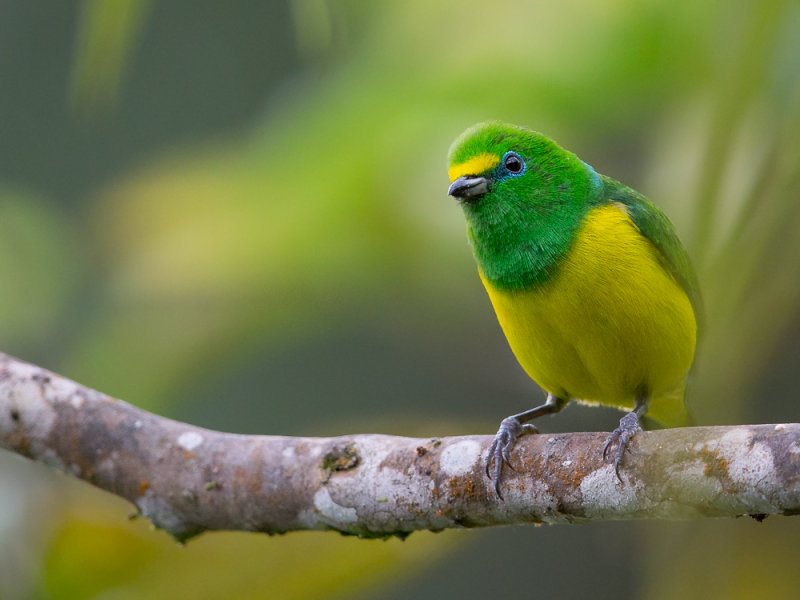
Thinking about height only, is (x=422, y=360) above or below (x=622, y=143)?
below

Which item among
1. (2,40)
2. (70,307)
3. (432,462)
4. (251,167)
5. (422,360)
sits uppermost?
(2,40)

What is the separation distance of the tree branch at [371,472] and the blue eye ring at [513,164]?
88 centimetres

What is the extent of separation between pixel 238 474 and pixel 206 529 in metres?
0.21

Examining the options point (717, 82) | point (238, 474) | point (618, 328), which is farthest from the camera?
point (618, 328)

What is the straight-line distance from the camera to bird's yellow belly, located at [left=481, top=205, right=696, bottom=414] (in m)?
2.61

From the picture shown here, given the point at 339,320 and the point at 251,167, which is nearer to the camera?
the point at 251,167

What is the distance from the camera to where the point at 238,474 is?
2.46 m

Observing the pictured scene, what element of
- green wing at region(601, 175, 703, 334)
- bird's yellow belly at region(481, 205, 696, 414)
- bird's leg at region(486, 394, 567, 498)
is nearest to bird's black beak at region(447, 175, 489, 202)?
bird's yellow belly at region(481, 205, 696, 414)

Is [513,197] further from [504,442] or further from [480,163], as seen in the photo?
[504,442]

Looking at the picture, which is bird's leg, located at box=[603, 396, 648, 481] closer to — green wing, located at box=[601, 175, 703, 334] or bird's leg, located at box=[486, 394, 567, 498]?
bird's leg, located at box=[486, 394, 567, 498]

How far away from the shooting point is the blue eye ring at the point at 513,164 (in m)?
2.79

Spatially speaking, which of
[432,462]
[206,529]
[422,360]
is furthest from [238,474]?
[422,360]

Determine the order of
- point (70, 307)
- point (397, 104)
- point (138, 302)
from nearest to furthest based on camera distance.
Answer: point (397, 104), point (138, 302), point (70, 307)

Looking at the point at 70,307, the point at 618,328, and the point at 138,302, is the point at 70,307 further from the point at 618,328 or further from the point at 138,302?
the point at 618,328
